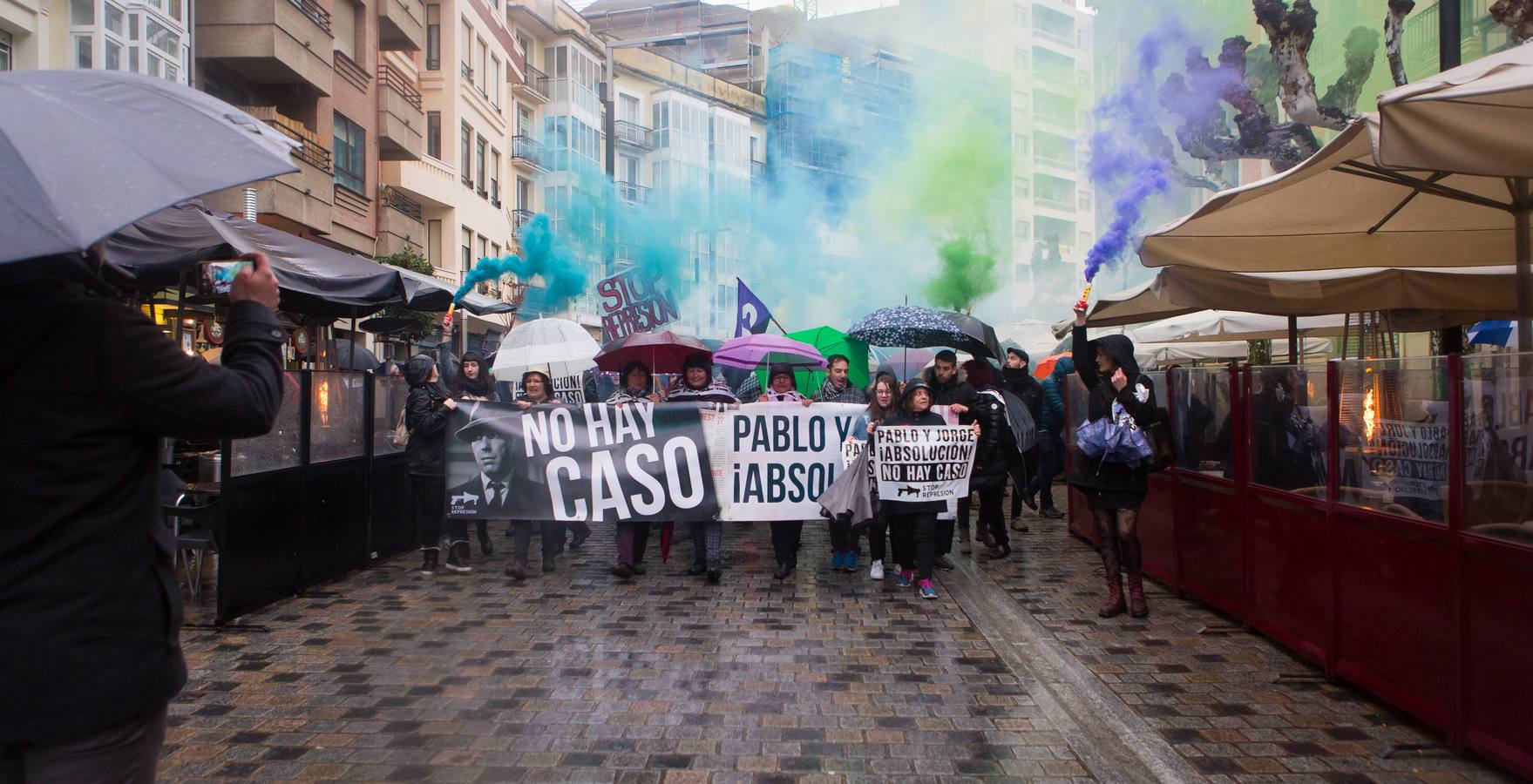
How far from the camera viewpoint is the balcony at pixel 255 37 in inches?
773

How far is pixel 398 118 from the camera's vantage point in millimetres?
27016

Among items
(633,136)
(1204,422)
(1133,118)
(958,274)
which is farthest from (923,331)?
(633,136)

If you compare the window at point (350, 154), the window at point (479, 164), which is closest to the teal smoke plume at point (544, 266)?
the window at point (350, 154)

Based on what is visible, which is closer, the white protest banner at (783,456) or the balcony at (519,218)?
the white protest banner at (783,456)

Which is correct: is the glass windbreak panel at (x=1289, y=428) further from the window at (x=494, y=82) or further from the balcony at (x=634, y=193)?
the balcony at (x=634, y=193)

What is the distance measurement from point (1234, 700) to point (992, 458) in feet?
14.7

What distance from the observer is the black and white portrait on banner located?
889 centimetres

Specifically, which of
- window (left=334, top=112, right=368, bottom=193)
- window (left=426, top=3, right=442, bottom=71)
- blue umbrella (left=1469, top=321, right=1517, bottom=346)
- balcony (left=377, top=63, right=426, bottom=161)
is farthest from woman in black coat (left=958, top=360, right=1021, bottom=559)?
window (left=426, top=3, right=442, bottom=71)

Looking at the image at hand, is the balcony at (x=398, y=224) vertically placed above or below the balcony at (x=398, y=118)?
below

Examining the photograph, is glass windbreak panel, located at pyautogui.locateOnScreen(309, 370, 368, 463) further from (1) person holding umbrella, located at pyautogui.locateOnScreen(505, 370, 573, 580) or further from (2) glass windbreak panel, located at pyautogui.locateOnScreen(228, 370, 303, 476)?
(1) person holding umbrella, located at pyautogui.locateOnScreen(505, 370, 573, 580)

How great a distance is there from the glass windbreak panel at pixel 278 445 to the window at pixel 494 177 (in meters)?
31.6

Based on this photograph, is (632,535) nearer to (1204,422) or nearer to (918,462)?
(918,462)

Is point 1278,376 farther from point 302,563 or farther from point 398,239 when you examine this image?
point 398,239

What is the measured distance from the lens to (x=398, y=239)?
91.0 ft
